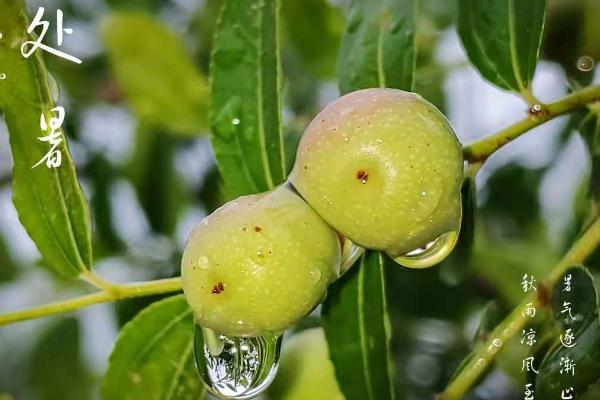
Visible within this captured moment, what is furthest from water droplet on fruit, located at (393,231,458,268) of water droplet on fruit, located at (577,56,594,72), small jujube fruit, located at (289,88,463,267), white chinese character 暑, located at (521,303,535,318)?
water droplet on fruit, located at (577,56,594,72)

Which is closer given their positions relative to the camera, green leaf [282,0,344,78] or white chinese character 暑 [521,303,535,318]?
white chinese character 暑 [521,303,535,318]

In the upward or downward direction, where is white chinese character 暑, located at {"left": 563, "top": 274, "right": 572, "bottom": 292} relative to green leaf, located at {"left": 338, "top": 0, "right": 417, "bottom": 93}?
downward

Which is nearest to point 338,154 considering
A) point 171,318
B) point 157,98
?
point 171,318

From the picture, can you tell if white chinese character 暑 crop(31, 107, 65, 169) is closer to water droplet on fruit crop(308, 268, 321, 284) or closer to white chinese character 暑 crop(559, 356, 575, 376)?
water droplet on fruit crop(308, 268, 321, 284)

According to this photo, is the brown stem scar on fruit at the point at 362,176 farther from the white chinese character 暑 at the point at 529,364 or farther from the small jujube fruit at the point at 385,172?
the white chinese character 暑 at the point at 529,364

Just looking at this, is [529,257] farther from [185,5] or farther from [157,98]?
[185,5]

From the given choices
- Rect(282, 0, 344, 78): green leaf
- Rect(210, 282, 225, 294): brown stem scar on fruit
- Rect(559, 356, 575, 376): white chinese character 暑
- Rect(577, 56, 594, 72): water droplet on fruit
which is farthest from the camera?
Rect(282, 0, 344, 78): green leaf

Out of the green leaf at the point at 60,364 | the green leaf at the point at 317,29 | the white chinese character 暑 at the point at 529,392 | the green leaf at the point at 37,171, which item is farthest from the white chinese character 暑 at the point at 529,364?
the green leaf at the point at 60,364
